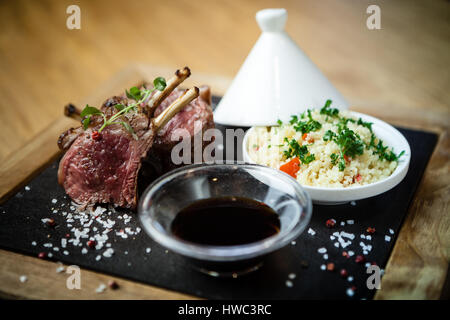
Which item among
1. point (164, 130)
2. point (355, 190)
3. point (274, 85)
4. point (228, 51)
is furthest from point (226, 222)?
point (228, 51)

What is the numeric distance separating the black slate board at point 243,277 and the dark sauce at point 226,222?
6.8 inches

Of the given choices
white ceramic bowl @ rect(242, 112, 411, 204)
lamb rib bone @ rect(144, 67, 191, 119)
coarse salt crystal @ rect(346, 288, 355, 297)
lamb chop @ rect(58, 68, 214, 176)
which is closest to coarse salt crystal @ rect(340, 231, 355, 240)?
white ceramic bowl @ rect(242, 112, 411, 204)

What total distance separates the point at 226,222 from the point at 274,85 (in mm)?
1118

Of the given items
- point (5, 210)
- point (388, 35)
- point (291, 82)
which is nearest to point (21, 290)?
point (5, 210)

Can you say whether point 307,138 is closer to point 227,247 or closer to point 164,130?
point 164,130

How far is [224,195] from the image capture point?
6.83ft

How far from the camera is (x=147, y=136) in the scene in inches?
88.4

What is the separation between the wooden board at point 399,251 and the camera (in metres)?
1.86

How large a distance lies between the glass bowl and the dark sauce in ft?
0.10

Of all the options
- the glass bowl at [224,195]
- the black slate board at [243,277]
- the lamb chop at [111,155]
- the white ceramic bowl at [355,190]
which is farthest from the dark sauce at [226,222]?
the lamb chop at [111,155]

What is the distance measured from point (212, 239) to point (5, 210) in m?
1.12

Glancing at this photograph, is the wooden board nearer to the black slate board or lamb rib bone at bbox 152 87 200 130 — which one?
the black slate board

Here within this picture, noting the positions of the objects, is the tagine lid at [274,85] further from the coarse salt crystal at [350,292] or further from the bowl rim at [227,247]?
the coarse salt crystal at [350,292]

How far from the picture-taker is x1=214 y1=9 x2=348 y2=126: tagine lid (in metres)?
2.71
